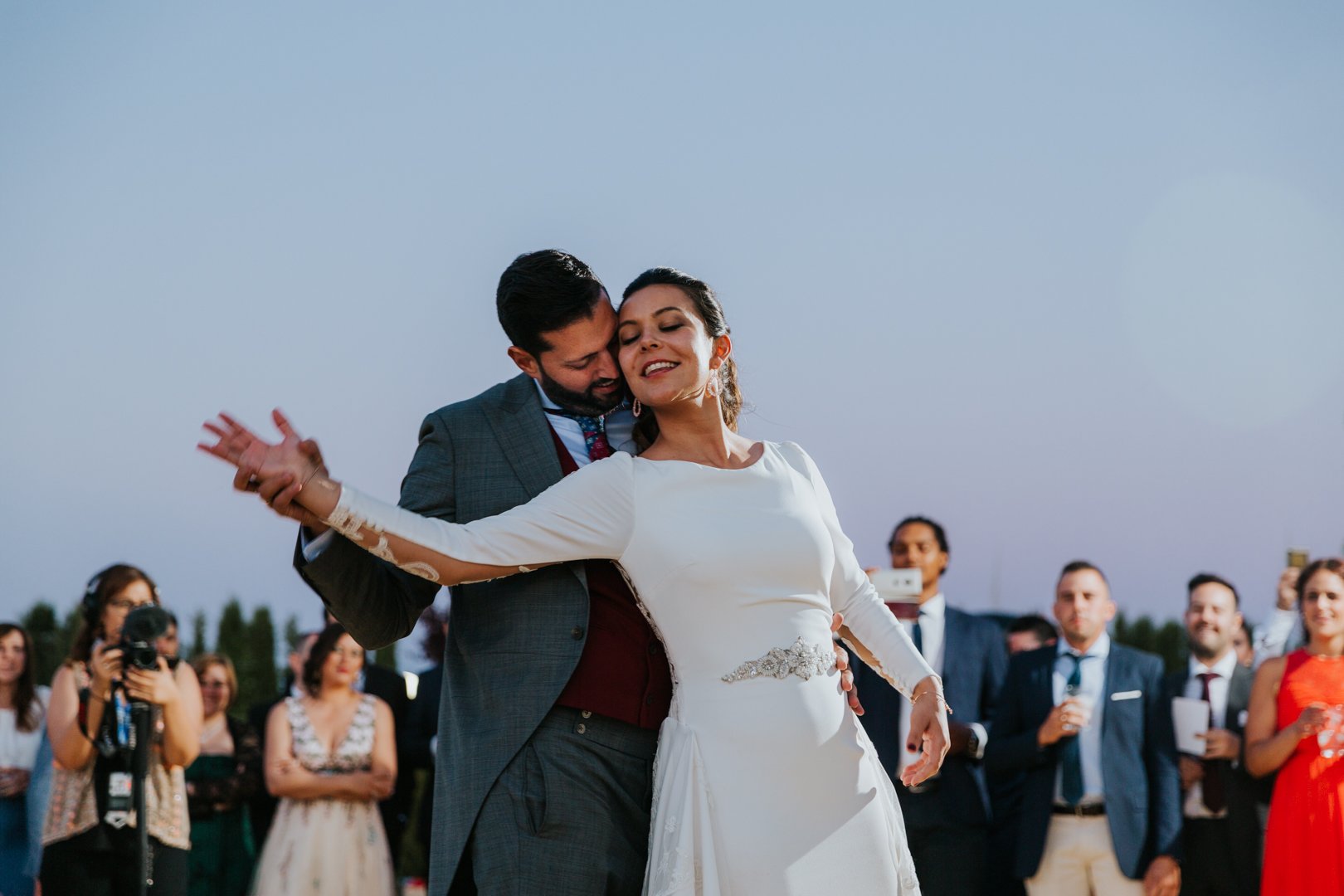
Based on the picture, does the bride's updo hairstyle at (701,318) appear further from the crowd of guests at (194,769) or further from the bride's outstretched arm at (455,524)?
the crowd of guests at (194,769)

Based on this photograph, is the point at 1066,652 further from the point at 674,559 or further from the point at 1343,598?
the point at 674,559

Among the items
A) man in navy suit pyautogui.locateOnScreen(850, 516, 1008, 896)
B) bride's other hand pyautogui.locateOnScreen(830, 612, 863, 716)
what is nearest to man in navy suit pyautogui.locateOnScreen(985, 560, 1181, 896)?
man in navy suit pyautogui.locateOnScreen(850, 516, 1008, 896)

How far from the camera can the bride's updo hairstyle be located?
346 centimetres

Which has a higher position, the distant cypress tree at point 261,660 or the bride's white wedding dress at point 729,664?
the bride's white wedding dress at point 729,664

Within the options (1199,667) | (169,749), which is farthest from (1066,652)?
(169,749)

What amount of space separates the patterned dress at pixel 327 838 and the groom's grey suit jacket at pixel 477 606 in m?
4.22

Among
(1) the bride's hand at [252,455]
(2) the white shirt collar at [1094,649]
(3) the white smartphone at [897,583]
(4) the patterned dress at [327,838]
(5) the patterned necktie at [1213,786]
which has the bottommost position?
(4) the patterned dress at [327,838]

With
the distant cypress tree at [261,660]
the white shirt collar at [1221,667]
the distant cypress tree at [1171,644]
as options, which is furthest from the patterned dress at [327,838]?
the distant cypress tree at [1171,644]

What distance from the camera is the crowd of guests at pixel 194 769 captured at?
6.21 m

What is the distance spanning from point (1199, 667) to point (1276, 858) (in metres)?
1.09

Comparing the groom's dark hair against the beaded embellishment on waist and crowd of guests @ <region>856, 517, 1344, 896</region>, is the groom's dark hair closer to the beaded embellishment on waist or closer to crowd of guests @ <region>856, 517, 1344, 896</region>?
the beaded embellishment on waist

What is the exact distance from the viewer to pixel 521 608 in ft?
10.8

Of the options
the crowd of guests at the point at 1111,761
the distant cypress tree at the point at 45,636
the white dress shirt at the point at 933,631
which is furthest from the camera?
the distant cypress tree at the point at 45,636

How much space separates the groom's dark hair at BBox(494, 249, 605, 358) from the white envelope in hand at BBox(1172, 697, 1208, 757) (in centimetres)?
439
